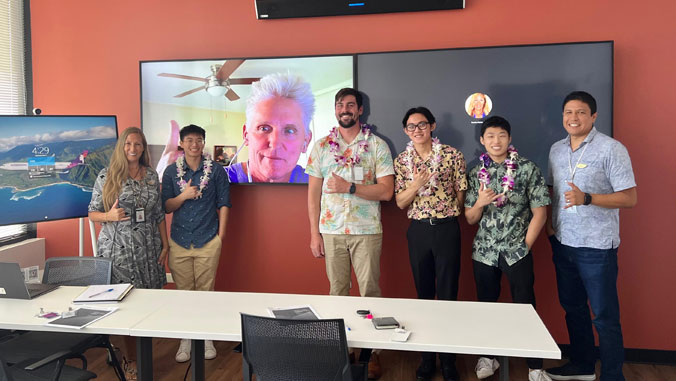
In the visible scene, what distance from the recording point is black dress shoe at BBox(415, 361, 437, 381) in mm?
3359

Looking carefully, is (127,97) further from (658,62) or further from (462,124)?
(658,62)

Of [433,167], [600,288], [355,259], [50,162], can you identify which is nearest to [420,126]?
[433,167]

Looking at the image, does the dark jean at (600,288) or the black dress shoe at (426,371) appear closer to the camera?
the dark jean at (600,288)

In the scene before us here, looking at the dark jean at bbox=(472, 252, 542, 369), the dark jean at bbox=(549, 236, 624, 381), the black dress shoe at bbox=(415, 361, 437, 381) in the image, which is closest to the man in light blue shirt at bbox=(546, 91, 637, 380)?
the dark jean at bbox=(549, 236, 624, 381)

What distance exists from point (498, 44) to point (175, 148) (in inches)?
110

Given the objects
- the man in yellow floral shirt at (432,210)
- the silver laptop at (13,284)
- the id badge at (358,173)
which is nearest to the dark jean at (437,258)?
the man in yellow floral shirt at (432,210)

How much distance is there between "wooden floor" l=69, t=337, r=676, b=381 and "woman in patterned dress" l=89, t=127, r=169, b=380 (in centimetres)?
28

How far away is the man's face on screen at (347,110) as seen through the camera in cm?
354

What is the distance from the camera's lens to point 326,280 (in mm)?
4188

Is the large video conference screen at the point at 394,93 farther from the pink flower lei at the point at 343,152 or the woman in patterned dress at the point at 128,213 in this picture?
the woman in patterned dress at the point at 128,213

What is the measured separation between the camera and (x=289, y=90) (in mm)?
4012

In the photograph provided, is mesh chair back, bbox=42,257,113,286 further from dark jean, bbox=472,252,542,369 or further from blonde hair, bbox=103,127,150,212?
dark jean, bbox=472,252,542,369

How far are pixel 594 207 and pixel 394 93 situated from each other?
166 cm

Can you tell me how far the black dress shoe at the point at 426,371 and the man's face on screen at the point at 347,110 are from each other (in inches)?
70.0
